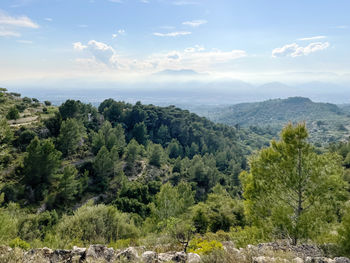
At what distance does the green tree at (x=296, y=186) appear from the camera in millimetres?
8773

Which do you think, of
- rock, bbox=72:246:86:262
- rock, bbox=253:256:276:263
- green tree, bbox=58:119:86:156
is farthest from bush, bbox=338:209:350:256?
green tree, bbox=58:119:86:156

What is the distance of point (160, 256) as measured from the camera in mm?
7668

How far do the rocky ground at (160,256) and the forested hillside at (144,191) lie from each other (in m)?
0.61

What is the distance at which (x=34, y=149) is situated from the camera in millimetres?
28250

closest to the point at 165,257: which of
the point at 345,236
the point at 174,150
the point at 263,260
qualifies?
the point at 263,260

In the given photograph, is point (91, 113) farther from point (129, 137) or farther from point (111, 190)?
point (111, 190)

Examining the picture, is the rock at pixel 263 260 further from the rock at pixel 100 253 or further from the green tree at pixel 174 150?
the green tree at pixel 174 150

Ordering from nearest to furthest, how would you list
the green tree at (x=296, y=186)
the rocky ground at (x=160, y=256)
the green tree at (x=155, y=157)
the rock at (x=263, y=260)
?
the rock at (x=263, y=260) → the rocky ground at (x=160, y=256) → the green tree at (x=296, y=186) → the green tree at (x=155, y=157)

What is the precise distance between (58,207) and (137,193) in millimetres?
11557

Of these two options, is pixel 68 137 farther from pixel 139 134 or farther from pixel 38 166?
pixel 139 134

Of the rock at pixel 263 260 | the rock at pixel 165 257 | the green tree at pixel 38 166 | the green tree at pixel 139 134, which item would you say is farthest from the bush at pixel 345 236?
the green tree at pixel 139 134

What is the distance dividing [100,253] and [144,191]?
2911 cm

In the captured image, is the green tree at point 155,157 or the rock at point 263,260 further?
the green tree at point 155,157

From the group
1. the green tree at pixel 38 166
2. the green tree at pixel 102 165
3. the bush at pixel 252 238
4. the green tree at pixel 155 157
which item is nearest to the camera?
the bush at pixel 252 238
